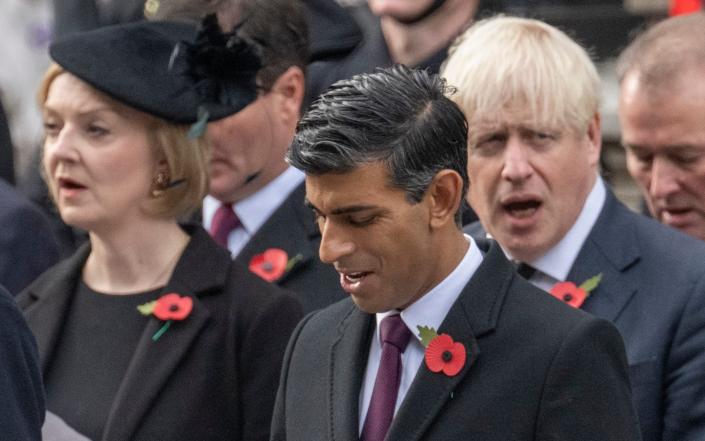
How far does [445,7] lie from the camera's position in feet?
19.1

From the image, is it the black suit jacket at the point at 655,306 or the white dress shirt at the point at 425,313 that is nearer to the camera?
the white dress shirt at the point at 425,313

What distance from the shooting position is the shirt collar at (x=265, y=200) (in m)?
5.11

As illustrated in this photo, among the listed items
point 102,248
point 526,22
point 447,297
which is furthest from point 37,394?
point 526,22

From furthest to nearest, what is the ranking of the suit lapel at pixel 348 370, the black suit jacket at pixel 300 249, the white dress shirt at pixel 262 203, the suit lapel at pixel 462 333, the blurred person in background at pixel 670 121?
the white dress shirt at pixel 262 203, the black suit jacket at pixel 300 249, the blurred person in background at pixel 670 121, the suit lapel at pixel 348 370, the suit lapel at pixel 462 333

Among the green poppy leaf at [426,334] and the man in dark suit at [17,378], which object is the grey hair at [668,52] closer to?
the green poppy leaf at [426,334]

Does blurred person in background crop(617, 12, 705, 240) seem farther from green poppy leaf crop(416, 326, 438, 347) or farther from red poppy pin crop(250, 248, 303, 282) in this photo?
green poppy leaf crop(416, 326, 438, 347)

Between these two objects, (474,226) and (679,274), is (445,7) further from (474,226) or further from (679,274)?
(679,274)

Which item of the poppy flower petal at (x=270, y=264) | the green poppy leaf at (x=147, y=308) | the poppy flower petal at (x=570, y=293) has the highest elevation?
the poppy flower petal at (x=570, y=293)

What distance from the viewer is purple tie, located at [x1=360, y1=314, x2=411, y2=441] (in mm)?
3555

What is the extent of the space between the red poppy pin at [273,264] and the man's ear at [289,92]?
461mm

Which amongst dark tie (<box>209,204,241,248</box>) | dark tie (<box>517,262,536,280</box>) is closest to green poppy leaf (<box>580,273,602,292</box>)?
dark tie (<box>517,262,536,280</box>)

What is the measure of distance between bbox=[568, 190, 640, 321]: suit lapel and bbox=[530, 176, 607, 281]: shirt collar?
0.02 meters

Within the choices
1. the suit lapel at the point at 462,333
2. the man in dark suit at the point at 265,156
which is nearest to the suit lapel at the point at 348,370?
the suit lapel at the point at 462,333

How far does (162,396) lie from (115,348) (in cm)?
25
